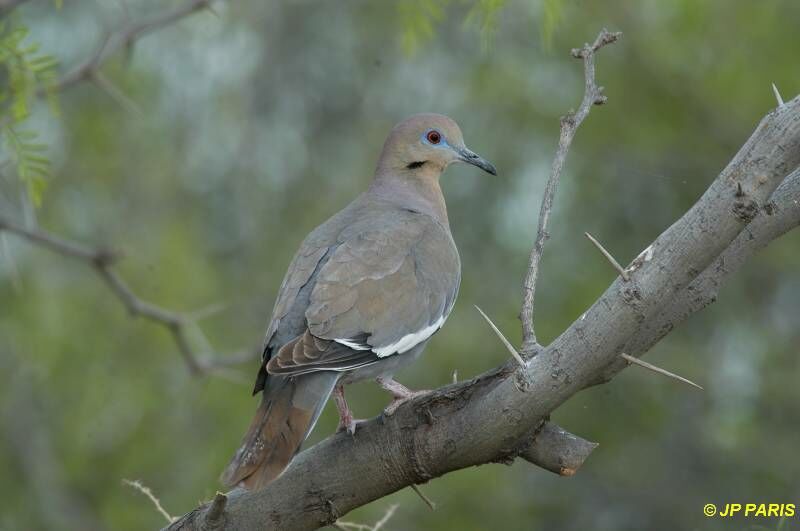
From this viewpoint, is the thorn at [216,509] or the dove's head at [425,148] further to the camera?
the dove's head at [425,148]

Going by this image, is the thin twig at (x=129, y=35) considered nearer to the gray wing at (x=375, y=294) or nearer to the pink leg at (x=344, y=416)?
the gray wing at (x=375, y=294)

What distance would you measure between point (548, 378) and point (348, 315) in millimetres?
1293

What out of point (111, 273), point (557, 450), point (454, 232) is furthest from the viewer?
point (454, 232)

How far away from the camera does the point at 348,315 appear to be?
13.1 feet

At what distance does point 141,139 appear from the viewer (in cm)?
941

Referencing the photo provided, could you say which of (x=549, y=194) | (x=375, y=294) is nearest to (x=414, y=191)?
(x=375, y=294)

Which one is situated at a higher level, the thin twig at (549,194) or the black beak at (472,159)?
the thin twig at (549,194)

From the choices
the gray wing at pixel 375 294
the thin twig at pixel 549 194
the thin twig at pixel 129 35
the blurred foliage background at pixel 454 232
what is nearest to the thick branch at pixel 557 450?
the thin twig at pixel 549 194

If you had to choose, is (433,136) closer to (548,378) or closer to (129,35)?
(129,35)

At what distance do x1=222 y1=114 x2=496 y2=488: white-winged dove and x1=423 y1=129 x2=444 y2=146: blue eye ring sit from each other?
1.13ft

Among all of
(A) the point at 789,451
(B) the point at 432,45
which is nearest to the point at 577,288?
(A) the point at 789,451

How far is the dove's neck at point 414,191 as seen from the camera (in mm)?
5023

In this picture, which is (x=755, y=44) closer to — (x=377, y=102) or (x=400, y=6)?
(x=377, y=102)

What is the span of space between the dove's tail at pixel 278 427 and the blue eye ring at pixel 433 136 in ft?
5.83
